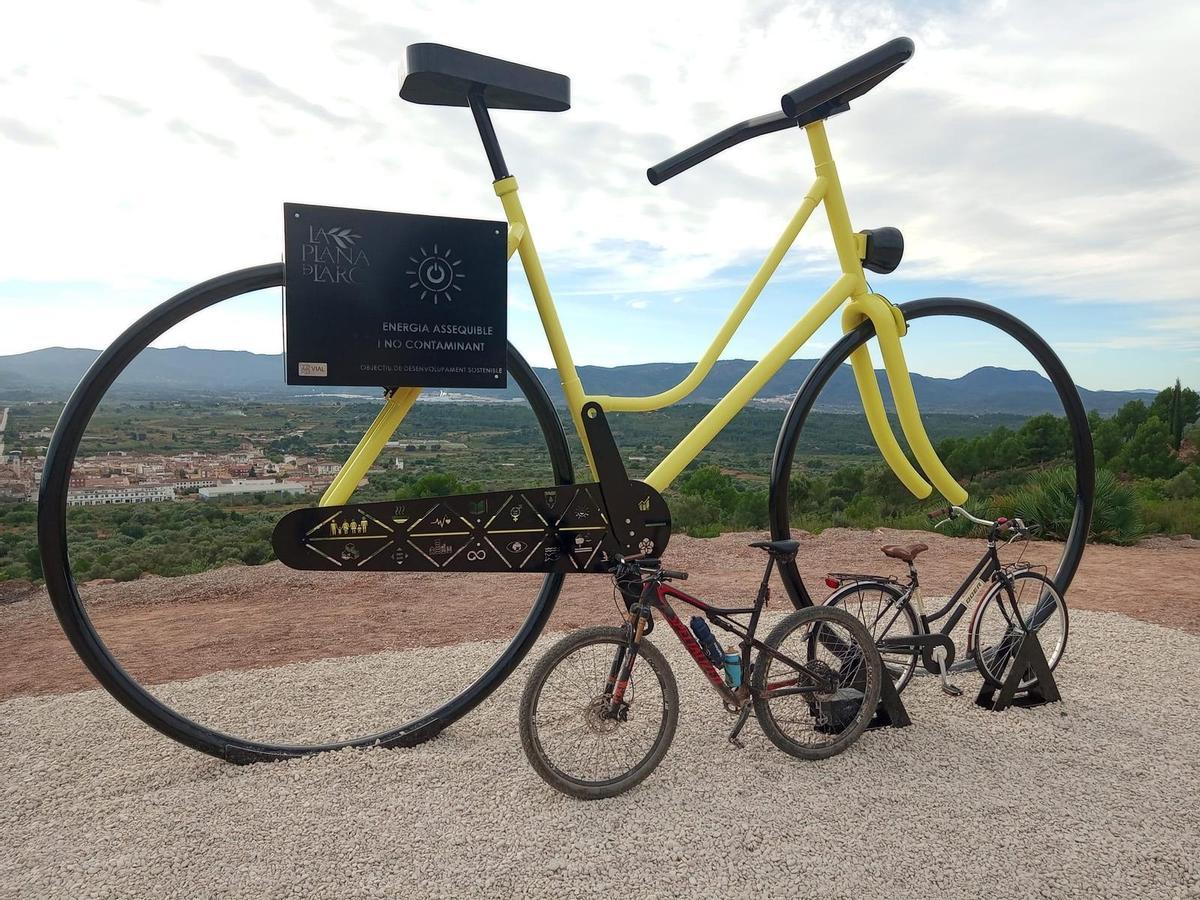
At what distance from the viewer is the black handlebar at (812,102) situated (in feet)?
11.0

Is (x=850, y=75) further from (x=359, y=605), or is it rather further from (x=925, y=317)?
(x=359, y=605)

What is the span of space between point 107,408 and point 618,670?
2.02 m

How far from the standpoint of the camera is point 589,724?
9.59 ft

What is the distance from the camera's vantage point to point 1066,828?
2.83 meters

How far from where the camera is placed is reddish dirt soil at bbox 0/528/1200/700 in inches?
193

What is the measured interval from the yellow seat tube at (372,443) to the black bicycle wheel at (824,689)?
161 cm

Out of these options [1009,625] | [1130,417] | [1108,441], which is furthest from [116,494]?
[1130,417]

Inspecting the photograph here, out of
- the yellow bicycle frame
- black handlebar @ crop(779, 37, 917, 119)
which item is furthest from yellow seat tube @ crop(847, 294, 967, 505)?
black handlebar @ crop(779, 37, 917, 119)

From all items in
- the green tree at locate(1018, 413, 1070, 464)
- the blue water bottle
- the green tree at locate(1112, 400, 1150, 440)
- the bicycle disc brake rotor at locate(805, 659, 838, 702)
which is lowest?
the bicycle disc brake rotor at locate(805, 659, 838, 702)

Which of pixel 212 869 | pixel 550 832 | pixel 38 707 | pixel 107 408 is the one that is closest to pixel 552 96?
pixel 107 408

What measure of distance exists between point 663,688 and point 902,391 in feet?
6.12

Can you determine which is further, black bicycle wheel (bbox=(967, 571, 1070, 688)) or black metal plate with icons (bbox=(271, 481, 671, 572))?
black bicycle wheel (bbox=(967, 571, 1070, 688))

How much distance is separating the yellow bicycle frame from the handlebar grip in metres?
0.17

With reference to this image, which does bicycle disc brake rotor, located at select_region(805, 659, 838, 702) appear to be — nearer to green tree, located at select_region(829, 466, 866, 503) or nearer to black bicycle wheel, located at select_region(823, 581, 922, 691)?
black bicycle wheel, located at select_region(823, 581, 922, 691)
